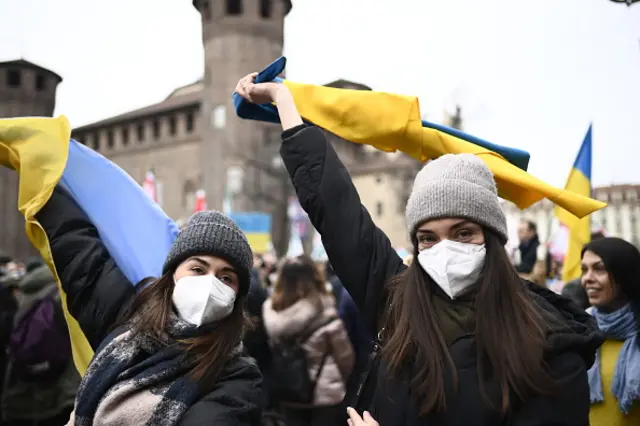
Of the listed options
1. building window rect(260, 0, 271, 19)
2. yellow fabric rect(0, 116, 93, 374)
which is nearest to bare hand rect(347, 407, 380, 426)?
yellow fabric rect(0, 116, 93, 374)

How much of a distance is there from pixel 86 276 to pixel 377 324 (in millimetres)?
1197

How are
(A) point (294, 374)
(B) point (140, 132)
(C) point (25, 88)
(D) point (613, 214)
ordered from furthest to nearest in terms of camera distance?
1. (C) point (25, 88)
2. (B) point (140, 132)
3. (D) point (613, 214)
4. (A) point (294, 374)

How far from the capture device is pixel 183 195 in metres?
43.6

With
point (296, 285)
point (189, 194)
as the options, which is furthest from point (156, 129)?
point (296, 285)

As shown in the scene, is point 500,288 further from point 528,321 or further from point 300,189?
point 300,189

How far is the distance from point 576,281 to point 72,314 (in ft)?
10.1

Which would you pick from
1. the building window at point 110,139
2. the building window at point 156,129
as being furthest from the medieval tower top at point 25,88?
the building window at point 156,129

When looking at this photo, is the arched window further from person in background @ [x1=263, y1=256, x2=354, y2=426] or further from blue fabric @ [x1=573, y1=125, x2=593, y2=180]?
person in background @ [x1=263, y1=256, x2=354, y2=426]

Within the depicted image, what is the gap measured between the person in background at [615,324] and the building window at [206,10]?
135 ft

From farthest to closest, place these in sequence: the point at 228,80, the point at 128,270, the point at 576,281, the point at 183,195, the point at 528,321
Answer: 1. the point at 183,195
2. the point at 228,80
3. the point at 576,281
4. the point at 128,270
5. the point at 528,321

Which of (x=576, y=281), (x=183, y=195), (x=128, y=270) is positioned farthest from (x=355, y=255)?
(x=183, y=195)

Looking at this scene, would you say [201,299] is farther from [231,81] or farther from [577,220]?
[231,81]

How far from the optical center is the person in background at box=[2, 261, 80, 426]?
4.71m

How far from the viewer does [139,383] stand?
203cm
